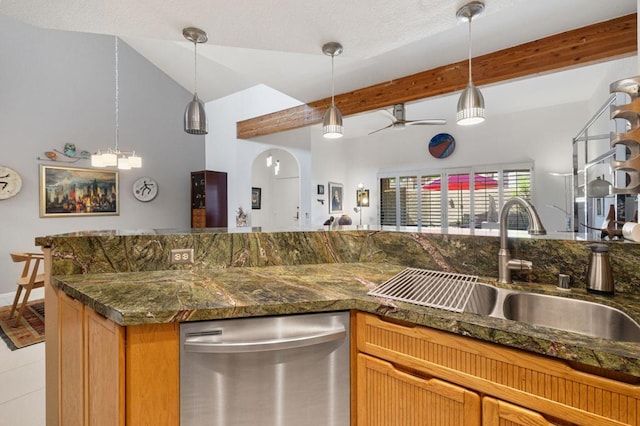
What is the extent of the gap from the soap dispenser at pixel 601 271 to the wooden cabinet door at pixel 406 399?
0.71 m

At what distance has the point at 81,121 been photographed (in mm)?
4910

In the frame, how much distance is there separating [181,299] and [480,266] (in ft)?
4.35

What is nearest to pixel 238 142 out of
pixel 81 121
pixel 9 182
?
pixel 81 121

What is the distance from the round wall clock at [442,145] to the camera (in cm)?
670

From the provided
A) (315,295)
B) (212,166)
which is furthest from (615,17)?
(212,166)

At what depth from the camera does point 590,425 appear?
786 mm

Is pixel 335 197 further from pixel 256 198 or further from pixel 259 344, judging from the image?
pixel 259 344

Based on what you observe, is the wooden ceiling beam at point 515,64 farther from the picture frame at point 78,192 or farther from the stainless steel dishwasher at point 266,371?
the picture frame at point 78,192

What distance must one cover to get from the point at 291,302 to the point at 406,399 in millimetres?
499

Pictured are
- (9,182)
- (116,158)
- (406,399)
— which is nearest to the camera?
(406,399)

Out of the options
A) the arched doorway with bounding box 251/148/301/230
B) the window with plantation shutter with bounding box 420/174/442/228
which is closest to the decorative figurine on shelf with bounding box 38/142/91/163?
the arched doorway with bounding box 251/148/301/230

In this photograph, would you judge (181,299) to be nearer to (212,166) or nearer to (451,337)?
(451,337)

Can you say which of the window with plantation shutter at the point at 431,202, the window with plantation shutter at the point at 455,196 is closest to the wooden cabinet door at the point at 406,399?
the window with plantation shutter at the point at 455,196

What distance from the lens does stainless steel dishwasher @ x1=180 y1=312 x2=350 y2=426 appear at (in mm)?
1064
